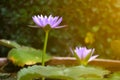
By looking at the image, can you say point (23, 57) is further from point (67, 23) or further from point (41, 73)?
point (67, 23)

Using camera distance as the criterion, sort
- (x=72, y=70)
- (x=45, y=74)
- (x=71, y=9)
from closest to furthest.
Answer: (x=45, y=74)
(x=72, y=70)
(x=71, y=9)

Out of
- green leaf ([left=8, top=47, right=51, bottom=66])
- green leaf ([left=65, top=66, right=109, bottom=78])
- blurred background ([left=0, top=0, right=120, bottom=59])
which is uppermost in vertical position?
blurred background ([left=0, top=0, right=120, bottom=59])

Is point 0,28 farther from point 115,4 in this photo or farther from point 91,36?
point 115,4

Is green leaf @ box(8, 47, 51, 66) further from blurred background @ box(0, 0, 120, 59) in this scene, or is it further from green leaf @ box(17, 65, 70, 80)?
blurred background @ box(0, 0, 120, 59)

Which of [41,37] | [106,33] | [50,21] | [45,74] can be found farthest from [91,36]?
[45,74]

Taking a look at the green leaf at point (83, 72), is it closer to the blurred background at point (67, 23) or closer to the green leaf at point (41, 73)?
the green leaf at point (41, 73)

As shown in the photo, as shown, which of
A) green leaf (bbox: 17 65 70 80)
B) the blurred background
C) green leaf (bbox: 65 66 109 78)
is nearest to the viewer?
green leaf (bbox: 17 65 70 80)

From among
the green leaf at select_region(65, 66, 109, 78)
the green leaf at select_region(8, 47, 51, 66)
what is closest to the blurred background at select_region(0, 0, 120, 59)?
the green leaf at select_region(8, 47, 51, 66)

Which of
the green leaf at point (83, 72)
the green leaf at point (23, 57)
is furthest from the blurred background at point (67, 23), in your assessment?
the green leaf at point (83, 72)

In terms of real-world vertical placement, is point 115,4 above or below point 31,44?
above
